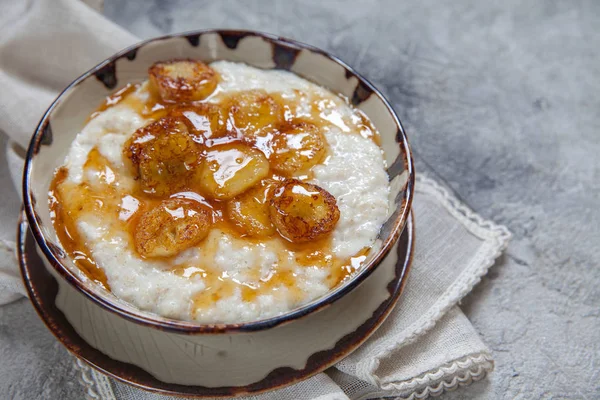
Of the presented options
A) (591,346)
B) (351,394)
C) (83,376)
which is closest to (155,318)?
(83,376)

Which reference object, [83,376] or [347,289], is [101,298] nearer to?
[83,376]

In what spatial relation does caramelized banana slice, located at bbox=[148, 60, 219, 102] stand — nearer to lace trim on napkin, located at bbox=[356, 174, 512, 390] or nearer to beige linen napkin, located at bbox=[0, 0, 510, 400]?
beige linen napkin, located at bbox=[0, 0, 510, 400]

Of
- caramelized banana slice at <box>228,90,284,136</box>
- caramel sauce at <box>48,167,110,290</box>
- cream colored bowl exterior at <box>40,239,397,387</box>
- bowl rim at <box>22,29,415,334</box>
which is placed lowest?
cream colored bowl exterior at <box>40,239,397,387</box>

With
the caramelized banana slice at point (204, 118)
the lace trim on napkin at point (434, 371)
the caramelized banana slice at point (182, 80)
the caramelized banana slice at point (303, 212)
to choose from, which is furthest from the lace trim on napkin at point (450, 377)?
the caramelized banana slice at point (182, 80)

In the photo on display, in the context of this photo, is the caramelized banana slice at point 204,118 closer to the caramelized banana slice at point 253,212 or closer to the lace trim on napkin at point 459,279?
the caramelized banana slice at point 253,212

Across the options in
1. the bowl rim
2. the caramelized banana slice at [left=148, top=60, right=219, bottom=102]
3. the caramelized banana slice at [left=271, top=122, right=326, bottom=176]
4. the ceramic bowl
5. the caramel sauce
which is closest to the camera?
the bowl rim

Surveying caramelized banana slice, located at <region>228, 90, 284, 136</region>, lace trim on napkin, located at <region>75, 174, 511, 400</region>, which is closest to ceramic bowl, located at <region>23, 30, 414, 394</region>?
lace trim on napkin, located at <region>75, 174, 511, 400</region>
